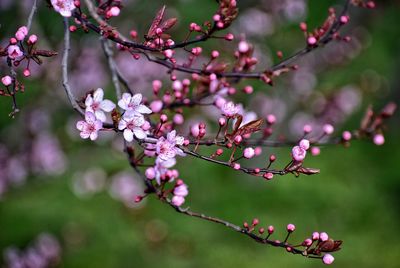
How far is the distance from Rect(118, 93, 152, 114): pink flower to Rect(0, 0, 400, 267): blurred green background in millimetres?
3067

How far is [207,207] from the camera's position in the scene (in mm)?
7211

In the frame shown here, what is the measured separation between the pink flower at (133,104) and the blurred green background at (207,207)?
307cm

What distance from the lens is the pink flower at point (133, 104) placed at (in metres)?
2.04

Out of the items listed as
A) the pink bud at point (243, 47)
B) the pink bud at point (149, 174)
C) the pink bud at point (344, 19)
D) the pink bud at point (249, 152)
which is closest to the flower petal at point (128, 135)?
the pink bud at point (149, 174)

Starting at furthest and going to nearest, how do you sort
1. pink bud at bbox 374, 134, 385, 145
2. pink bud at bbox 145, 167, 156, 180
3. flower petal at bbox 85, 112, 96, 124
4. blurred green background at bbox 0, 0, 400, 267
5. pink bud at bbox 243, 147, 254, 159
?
blurred green background at bbox 0, 0, 400, 267 → pink bud at bbox 374, 134, 385, 145 → pink bud at bbox 145, 167, 156, 180 → pink bud at bbox 243, 147, 254, 159 → flower petal at bbox 85, 112, 96, 124

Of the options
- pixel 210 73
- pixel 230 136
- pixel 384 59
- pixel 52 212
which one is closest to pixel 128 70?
pixel 52 212

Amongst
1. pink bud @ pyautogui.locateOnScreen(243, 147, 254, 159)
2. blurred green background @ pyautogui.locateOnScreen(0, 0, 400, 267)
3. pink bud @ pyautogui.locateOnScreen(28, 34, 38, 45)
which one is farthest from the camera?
blurred green background @ pyautogui.locateOnScreen(0, 0, 400, 267)

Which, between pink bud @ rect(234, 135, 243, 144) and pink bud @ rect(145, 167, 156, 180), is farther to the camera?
pink bud @ rect(145, 167, 156, 180)

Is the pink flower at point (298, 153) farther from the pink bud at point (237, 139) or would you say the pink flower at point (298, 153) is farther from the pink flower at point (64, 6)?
the pink flower at point (64, 6)

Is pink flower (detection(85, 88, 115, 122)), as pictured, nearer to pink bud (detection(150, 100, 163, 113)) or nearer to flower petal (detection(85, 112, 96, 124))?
flower petal (detection(85, 112, 96, 124))

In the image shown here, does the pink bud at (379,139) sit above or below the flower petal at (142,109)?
below

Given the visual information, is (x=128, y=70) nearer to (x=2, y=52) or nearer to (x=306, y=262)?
(x=306, y=262)

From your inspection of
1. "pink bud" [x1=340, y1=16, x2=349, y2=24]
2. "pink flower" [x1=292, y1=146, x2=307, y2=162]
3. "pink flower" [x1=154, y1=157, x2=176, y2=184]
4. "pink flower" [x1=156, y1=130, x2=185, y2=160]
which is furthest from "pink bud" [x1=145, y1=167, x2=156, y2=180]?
"pink bud" [x1=340, y1=16, x2=349, y2=24]

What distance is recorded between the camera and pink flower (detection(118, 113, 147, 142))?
1.97 m
